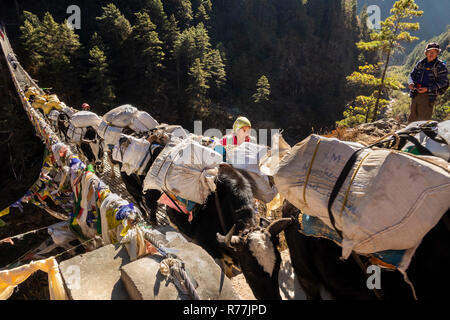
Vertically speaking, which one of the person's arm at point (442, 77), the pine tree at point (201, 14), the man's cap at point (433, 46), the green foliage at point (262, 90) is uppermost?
the pine tree at point (201, 14)

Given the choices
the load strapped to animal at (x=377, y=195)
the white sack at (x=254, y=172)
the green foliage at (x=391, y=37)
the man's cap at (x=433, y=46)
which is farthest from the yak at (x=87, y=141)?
the green foliage at (x=391, y=37)

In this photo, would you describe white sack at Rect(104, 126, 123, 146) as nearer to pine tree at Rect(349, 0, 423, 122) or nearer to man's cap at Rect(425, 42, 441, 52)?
man's cap at Rect(425, 42, 441, 52)

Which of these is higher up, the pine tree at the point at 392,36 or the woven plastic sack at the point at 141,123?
the pine tree at the point at 392,36

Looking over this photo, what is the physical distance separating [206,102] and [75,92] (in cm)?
1484

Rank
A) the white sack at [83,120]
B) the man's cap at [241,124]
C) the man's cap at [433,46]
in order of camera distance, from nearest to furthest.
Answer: the man's cap at [433,46] < the man's cap at [241,124] < the white sack at [83,120]

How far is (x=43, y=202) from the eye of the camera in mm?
5266

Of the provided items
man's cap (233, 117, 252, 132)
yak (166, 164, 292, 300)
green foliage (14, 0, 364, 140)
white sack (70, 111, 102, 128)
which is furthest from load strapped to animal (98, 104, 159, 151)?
green foliage (14, 0, 364, 140)

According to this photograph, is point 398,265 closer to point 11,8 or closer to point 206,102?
point 206,102

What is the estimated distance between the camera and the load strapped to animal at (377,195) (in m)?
1.56

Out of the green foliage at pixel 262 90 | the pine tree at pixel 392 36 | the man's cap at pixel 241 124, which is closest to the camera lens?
the man's cap at pixel 241 124

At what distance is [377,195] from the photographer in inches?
64.7

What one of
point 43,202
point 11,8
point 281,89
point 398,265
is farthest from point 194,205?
point 281,89

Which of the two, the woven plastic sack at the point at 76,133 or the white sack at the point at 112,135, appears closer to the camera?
the white sack at the point at 112,135

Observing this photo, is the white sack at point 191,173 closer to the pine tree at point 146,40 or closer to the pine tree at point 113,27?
the pine tree at point 146,40
